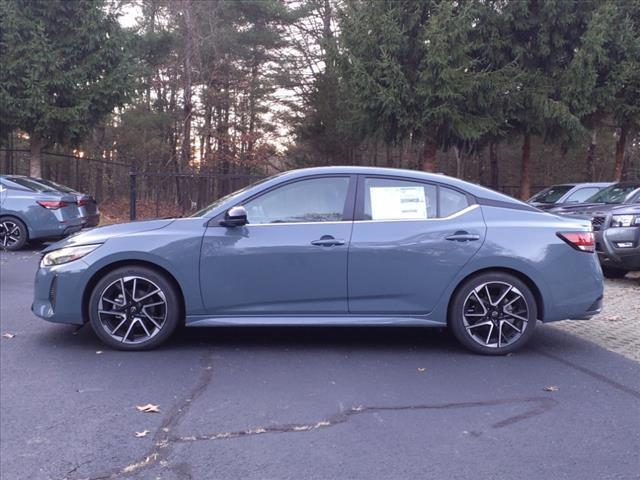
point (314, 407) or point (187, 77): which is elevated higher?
point (187, 77)

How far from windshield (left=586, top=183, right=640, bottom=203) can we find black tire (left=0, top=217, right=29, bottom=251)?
10.8 m

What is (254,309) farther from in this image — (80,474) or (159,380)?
(80,474)

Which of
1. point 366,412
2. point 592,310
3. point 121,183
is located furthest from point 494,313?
point 121,183

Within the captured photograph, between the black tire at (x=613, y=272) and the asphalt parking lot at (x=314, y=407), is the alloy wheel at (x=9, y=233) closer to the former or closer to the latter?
the asphalt parking lot at (x=314, y=407)

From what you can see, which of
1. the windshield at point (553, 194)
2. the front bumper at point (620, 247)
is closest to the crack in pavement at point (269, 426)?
the front bumper at point (620, 247)

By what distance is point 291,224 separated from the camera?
5.33 m

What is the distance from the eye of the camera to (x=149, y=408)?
13.5ft

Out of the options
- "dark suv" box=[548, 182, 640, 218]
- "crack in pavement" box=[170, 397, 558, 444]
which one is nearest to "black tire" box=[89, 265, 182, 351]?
"crack in pavement" box=[170, 397, 558, 444]

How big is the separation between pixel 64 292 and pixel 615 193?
995 cm

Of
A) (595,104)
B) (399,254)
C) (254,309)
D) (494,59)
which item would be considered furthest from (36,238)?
(595,104)

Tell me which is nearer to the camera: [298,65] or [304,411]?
[304,411]

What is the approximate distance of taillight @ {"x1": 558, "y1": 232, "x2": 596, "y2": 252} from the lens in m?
5.36

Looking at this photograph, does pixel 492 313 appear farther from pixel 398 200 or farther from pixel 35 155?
pixel 35 155

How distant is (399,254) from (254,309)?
4.29ft
